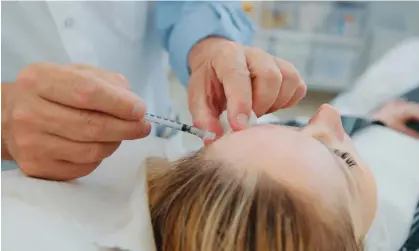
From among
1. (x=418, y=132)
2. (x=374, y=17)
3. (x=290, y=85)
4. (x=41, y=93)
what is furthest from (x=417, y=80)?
(x=374, y=17)

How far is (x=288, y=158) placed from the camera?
687 mm

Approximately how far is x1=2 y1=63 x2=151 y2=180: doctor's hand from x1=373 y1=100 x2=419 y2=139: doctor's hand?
2.28 feet

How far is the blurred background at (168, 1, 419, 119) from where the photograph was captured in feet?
8.41

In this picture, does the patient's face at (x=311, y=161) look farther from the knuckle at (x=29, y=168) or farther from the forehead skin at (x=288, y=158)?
the knuckle at (x=29, y=168)

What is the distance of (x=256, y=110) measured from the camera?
816 mm

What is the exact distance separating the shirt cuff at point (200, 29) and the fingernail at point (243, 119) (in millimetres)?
296

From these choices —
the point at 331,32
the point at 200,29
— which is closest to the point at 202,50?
the point at 200,29

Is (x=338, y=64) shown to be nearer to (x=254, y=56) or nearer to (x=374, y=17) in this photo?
(x=374, y=17)

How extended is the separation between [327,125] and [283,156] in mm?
140

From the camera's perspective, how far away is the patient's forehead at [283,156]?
67 cm

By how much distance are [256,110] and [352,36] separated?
1.90 meters

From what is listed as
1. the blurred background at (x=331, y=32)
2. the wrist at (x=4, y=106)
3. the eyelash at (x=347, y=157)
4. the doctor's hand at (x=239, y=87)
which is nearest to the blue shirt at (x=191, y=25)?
the doctor's hand at (x=239, y=87)

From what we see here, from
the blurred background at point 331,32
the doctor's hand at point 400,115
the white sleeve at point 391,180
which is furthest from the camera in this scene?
the blurred background at point 331,32

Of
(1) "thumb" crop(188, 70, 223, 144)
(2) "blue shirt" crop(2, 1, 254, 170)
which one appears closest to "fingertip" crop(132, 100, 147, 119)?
(1) "thumb" crop(188, 70, 223, 144)
